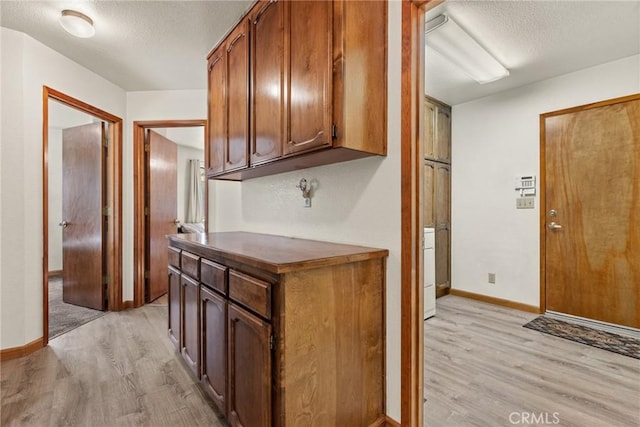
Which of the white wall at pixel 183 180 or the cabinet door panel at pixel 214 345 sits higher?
the white wall at pixel 183 180

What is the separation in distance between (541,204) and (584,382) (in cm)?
186

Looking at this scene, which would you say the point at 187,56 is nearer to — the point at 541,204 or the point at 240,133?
the point at 240,133

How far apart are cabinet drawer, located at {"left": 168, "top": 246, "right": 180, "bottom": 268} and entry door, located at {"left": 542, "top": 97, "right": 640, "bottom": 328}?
3.53 metres

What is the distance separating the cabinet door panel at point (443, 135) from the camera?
12.5 feet

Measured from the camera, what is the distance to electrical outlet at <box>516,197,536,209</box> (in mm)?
3301

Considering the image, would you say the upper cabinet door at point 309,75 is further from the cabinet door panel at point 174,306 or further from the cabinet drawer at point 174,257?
the cabinet door panel at point 174,306

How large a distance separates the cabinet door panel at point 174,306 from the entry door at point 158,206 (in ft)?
5.30

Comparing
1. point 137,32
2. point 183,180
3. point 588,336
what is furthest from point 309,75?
point 183,180

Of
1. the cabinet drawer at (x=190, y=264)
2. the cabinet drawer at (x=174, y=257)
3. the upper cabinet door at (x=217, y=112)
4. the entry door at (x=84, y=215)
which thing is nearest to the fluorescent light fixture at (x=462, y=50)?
the upper cabinet door at (x=217, y=112)

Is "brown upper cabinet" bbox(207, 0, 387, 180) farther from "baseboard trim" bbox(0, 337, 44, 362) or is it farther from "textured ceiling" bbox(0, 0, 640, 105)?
"baseboard trim" bbox(0, 337, 44, 362)

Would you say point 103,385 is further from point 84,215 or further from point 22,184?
point 84,215

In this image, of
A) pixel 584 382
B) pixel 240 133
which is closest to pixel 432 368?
pixel 584 382

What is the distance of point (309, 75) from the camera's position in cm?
143

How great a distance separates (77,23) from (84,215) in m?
2.15
